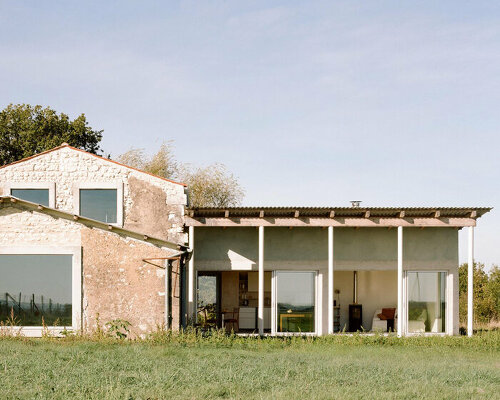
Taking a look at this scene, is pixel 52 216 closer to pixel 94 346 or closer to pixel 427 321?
pixel 94 346

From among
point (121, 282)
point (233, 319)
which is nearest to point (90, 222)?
point (121, 282)

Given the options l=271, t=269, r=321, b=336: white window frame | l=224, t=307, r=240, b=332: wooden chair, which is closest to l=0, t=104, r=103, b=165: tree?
l=224, t=307, r=240, b=332: wooden chair

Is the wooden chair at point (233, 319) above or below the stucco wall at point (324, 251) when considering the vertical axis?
below

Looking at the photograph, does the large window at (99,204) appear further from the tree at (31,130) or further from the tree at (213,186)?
the tree at (213,186)

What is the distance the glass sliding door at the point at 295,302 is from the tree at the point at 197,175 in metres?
21.9

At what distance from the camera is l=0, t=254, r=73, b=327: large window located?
631 inches

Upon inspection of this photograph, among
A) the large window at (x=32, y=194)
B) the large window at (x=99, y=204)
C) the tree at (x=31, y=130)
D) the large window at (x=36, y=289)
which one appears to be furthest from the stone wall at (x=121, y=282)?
the tree at (x=31, y=130)

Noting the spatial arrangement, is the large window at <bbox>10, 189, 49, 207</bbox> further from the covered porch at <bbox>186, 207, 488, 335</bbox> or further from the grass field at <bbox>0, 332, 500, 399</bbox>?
the grass field at <bbox>0, 332, 500, 399</bbox>

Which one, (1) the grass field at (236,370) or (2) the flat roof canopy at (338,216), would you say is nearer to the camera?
(1) the grass field at (236,370)

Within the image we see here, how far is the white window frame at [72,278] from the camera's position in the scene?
52.2 feet

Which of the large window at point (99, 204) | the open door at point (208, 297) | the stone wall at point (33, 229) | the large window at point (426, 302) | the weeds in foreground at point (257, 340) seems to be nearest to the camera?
the weeds in foreground at point (257, 340)

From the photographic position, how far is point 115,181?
63.8ft

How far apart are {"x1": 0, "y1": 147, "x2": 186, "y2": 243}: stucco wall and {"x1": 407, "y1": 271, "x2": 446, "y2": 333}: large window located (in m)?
7.18

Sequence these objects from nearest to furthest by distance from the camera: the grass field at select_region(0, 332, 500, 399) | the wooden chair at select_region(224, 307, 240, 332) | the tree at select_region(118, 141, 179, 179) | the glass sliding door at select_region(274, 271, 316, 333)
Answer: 1. the grass field at select_region(0, 332, 500, 399)
2. the glass sliding door at select_region(274, 271, 316, 333)
3. the wooden chair at select_region(224, 307, 240, 332)
4. the tree at select_region(118, 141, 179, 179)
